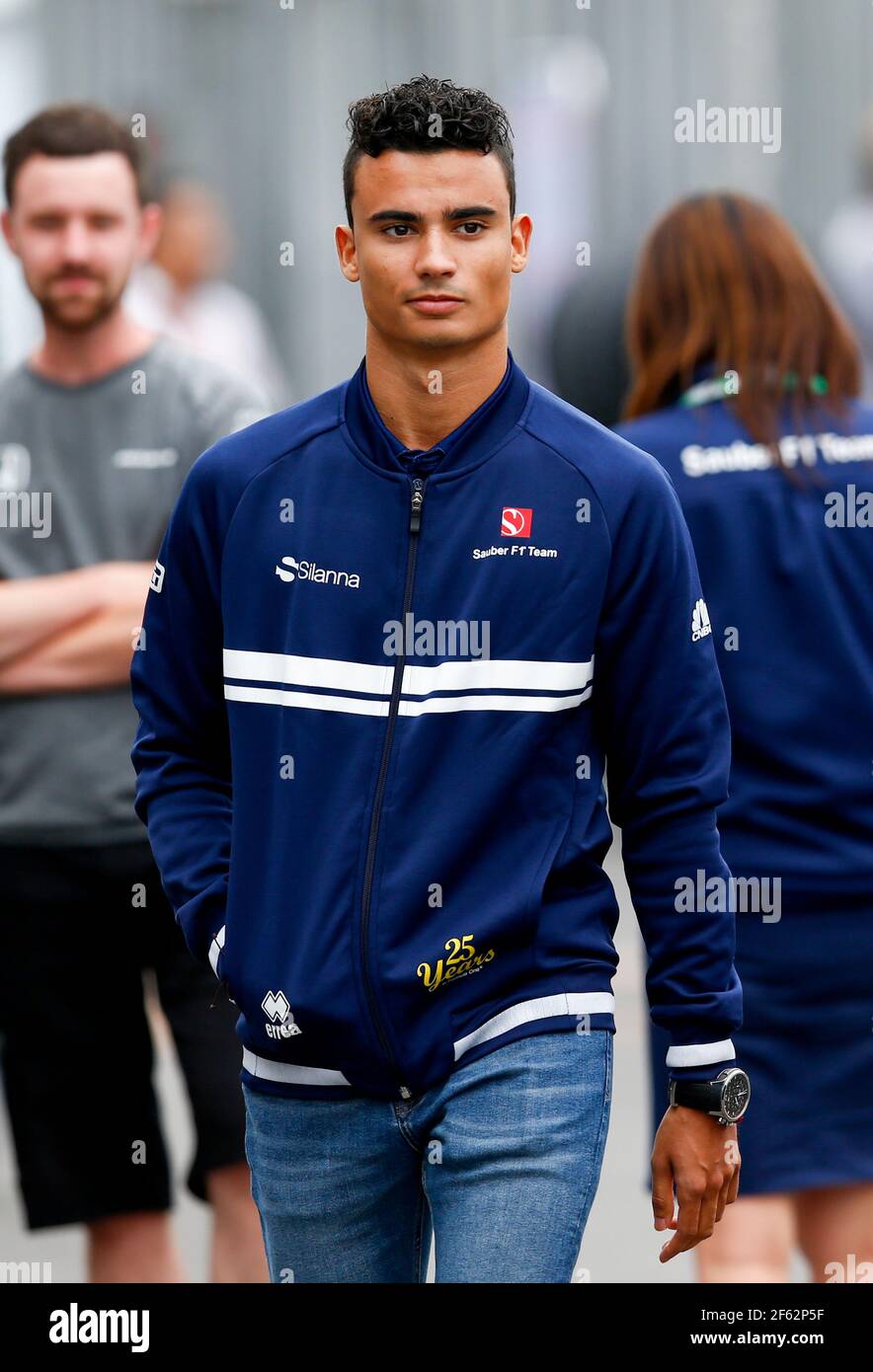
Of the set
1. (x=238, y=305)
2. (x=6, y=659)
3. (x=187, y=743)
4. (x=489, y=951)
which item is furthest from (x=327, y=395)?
(x=238, y=305)

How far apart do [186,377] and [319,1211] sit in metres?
1.84

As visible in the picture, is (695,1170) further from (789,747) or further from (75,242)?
(75,242)

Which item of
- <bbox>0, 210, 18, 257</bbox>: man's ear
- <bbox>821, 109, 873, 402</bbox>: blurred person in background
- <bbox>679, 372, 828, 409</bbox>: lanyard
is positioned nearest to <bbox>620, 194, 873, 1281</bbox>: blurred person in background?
<bbox>679, 372, 828, 409</bbox>: lanyard

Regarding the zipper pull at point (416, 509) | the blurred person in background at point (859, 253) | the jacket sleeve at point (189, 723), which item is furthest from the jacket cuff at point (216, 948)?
the blurred person in background at point (859, 253)

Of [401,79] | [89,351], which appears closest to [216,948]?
[89,351]

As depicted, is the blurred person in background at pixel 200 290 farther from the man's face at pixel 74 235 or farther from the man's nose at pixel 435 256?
the man's nose at pixel 435 256

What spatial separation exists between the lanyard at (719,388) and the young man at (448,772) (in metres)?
0.93

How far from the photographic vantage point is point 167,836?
3113mm

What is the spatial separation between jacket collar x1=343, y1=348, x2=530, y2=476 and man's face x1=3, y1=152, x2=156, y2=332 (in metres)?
1.37

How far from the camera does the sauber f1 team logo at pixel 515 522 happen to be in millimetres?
2883

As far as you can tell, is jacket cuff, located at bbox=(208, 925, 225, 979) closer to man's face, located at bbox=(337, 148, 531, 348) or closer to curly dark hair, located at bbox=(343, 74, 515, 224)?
man's face, located at bbox=(337, 148, 531, 348)
